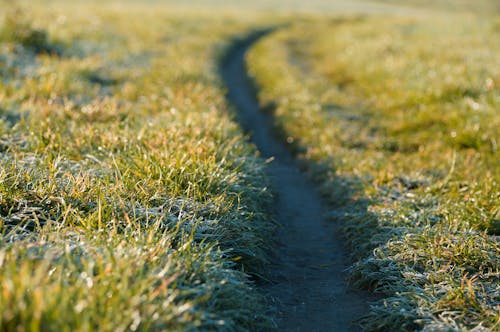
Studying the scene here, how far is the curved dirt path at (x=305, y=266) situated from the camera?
4.86 m

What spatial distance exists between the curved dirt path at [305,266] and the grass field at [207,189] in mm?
180

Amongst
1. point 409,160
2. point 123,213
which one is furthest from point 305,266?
point 409,160

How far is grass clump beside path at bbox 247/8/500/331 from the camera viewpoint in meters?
4.74

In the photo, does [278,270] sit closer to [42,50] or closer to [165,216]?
[165,216]

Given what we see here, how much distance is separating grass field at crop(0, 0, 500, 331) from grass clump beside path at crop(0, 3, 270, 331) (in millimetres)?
22

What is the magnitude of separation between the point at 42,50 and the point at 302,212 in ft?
33.5

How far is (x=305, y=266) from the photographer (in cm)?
579

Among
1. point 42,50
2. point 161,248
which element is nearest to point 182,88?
point 42,50

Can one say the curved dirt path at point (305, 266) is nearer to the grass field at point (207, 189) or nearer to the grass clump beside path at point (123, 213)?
the grass field at point (207, 189)

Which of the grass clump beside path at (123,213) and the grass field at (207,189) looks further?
the grass field at (207,189)

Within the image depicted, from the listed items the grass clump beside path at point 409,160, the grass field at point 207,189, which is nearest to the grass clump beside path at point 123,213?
the grass field at point 207,189

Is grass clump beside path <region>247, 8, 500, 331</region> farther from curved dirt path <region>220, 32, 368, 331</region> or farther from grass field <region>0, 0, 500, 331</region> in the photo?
curved dirt path <region>220, 32, 368, 331</region>

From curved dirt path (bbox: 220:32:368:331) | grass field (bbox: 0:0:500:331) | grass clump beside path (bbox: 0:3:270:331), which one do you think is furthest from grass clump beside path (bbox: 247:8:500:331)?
grass clump beside path (bbox: 0:3:270:331)

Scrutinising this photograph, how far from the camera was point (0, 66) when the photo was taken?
37.7 feet
